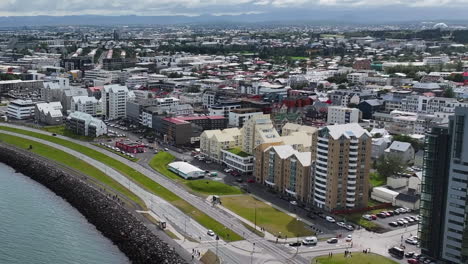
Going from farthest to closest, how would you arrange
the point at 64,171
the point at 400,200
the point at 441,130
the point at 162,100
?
1. the point at 162,100
2. the point at 64,171
3. the point at 400,200
4. the point at 441,130

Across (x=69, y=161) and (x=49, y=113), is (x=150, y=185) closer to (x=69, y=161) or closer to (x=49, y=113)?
(x=69, y=161)

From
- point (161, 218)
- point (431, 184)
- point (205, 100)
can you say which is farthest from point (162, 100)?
point (431, 184)

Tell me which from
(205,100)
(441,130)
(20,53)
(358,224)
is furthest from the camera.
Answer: (20,53)

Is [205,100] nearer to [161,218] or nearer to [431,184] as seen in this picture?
[161,218]

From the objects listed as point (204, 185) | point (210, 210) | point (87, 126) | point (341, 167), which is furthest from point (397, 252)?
point (87, 126)

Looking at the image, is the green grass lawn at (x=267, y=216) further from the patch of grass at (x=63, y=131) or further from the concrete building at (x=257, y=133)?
the patch of grass at (x=63, y=131)

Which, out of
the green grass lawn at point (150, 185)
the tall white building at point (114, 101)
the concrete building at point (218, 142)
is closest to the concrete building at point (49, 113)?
the green grass lawn at point (150, 185)
